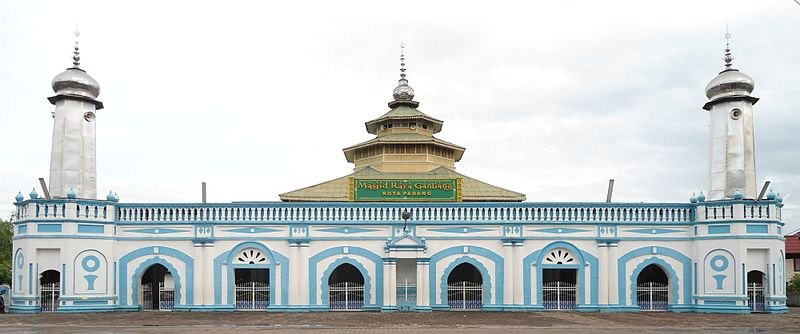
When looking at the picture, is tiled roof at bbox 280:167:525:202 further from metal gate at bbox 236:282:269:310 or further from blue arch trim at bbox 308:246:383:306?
metal gate at bbox 236:282:269:310

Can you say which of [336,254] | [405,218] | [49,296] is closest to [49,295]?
[49,296]

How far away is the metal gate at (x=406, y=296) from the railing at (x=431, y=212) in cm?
251

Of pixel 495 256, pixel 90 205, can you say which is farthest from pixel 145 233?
pixel 495 256

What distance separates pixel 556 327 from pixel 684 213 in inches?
371

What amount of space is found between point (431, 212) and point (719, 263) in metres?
10.5

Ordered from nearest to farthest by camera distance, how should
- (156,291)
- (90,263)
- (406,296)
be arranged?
(90,263) → (406,296) → (156,291)

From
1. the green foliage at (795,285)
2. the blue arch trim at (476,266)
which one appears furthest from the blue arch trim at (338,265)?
the green foliage at (795,285)

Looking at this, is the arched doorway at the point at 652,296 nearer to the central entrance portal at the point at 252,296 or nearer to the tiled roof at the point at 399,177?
the tiled roof at the point at 399,177

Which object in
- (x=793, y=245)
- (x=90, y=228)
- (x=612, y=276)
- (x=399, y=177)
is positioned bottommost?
(x=612, y=276)

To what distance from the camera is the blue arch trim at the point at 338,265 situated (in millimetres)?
28016

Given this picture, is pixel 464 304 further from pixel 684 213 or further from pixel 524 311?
pixel 684 213

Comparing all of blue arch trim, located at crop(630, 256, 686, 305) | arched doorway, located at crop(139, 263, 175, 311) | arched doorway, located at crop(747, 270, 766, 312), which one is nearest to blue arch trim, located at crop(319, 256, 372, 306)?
arched doorway, located at crop(139, 263, 175, 311)

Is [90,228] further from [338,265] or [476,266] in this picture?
[476,266]

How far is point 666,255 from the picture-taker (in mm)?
28188
